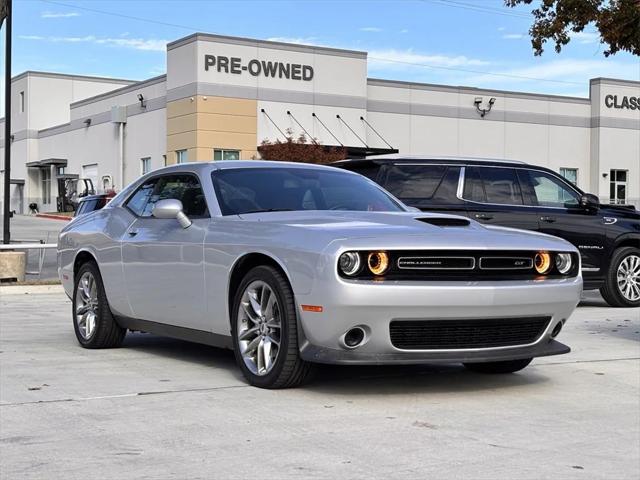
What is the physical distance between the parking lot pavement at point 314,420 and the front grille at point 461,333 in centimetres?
38

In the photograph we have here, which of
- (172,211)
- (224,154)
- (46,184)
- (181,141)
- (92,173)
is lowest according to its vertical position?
(172,211)

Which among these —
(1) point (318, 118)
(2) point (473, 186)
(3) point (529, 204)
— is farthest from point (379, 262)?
(1) point (318, 118)

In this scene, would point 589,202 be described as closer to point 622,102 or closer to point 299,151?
point 299,151

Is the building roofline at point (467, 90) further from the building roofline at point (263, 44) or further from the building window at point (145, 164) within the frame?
the building window at point (145, 164)

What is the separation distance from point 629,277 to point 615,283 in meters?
0.28

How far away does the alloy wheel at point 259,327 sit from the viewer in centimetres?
604

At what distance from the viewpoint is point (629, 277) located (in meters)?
12.7

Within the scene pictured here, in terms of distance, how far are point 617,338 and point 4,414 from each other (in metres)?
6.10

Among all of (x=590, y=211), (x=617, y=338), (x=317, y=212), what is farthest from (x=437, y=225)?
Result: (x=590, y=211)

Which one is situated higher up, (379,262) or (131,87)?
(131,87)

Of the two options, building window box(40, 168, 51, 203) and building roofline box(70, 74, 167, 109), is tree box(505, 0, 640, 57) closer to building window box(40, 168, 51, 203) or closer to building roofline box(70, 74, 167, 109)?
building roofline box(70, 74, 167, 109)

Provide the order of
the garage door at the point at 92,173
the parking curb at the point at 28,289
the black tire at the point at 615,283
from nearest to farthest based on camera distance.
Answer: the black tire at the point at 615,283, the parking curb at the point at 28,289, the garage door at the point at 92,173

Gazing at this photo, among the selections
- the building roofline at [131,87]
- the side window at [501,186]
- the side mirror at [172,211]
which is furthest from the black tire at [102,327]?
the building roofline at [131,87]

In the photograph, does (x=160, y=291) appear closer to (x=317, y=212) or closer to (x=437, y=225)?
(x=317, y=212)
